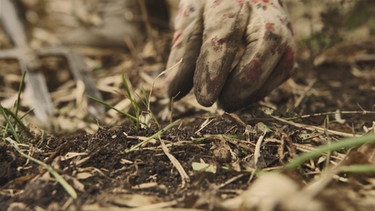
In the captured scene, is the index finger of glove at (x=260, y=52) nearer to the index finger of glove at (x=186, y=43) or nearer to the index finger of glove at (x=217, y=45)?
the index finger of glove at (x=217, y=45)

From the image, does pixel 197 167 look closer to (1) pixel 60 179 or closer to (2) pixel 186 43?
(1) pixel 60 179

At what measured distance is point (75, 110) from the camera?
83.4 inches

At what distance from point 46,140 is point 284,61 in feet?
2.77

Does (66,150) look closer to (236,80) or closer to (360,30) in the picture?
(236,80)

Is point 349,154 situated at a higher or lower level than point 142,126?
lower

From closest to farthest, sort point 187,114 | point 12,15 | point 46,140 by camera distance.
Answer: point 46,140 < point 187,114 < point 12,15

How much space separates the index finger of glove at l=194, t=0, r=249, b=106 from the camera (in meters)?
1.30

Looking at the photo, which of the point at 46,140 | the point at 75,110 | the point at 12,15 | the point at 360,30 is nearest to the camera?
the point at 46,140

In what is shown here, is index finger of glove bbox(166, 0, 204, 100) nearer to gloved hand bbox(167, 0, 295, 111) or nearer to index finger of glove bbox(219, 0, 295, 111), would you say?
gloved hand bbox(167, 0, 295, 111)

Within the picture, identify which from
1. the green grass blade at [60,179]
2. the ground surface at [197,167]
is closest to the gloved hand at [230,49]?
the ground surface at [197,167]

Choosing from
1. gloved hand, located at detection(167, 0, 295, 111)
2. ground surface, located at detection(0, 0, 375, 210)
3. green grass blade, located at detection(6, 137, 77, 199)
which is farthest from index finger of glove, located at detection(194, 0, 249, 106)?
green grass blade, located at detection(6, 137, 77, 199)

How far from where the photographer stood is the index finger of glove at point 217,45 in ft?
4.28

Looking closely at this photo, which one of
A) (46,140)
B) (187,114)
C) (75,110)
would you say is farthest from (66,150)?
(75,110)

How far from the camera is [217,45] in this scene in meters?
1.31
